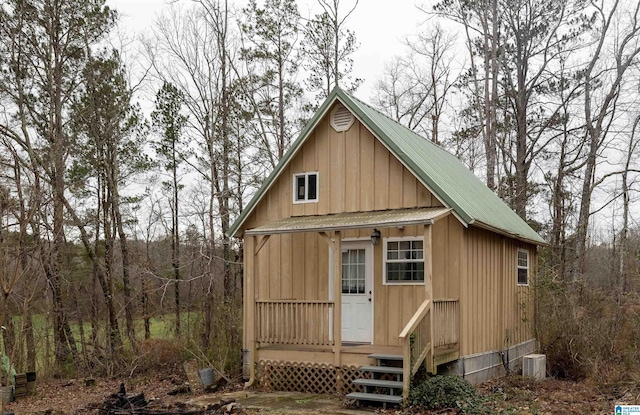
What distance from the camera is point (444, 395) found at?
1074cm

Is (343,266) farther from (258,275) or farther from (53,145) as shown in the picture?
(53,145)

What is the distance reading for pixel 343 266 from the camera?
46.2 feet

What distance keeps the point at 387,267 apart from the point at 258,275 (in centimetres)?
319

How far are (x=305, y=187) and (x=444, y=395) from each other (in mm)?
5749

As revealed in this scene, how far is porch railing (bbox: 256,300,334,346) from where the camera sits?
41.4ft

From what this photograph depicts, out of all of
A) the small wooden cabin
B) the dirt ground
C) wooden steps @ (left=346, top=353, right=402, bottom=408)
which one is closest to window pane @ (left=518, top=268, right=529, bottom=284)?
the small wooden cabin

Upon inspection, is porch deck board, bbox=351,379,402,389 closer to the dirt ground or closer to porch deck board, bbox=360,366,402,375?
porch deck board, bbox=360,366,402,375

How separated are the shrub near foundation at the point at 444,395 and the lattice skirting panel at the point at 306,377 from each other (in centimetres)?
168

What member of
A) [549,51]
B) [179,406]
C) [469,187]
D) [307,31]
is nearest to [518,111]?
[549,51]

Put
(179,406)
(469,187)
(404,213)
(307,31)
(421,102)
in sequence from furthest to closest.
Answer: (421,102), (307,31), (469,187), (404,213), (179,406)

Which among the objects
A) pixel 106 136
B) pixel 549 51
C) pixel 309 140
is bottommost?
pixel 309 140

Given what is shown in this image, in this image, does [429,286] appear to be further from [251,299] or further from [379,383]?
[251,299]

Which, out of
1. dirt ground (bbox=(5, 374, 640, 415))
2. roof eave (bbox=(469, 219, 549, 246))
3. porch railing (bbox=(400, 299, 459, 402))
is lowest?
dirt ground (bbox=(5, 374, 640, 415))

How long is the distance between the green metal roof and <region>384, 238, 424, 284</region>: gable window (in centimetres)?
133
